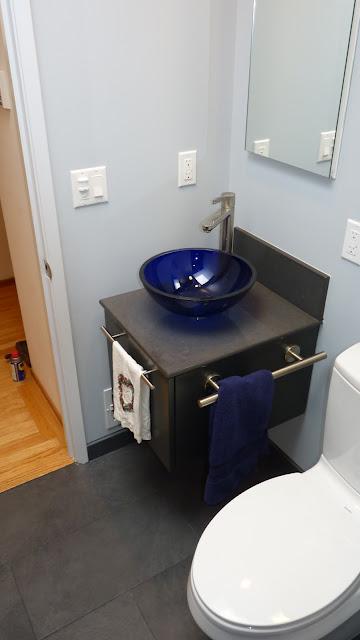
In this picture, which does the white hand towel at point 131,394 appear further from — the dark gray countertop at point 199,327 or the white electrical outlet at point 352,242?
the white electrical outlet at point 352,242

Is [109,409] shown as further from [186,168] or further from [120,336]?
[186,168]

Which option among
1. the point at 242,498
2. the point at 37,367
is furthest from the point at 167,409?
the point at 37,367

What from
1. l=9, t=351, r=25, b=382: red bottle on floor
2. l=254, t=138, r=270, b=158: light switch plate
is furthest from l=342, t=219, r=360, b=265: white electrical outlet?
l=9, t=351, r=25, b=382: red bottle on floor

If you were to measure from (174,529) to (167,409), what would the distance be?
0.58 metres

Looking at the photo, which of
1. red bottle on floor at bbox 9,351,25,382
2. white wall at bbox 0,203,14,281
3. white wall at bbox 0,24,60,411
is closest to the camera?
white wall at bbox 0,24,60,411

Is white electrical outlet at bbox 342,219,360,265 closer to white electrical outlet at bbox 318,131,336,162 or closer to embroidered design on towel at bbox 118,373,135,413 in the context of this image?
white electrical outlet at bbox 318,131,336,162

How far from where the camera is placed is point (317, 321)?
5.31 ft

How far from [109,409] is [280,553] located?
940mm

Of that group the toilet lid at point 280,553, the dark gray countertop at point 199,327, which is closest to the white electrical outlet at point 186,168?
the dark gray countertop at point 199,327

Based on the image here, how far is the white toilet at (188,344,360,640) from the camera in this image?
1.16m

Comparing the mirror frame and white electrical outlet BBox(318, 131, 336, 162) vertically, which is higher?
the mirror frame

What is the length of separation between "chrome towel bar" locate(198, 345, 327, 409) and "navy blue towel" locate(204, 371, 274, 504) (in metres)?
0.03

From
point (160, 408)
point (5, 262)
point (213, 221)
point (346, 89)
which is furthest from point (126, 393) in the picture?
point (5, 262)

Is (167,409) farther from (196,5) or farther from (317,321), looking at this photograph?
(196,5)
